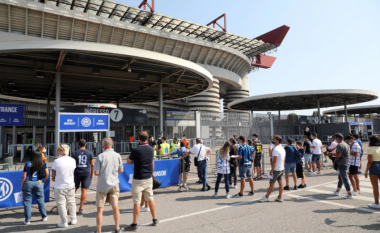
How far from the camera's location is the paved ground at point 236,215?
5.04 metres

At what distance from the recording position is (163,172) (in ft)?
27.9

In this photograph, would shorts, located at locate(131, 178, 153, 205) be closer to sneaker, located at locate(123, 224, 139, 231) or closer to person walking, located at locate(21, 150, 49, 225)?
sneaker, located at locate(123, 224, 139, 231)

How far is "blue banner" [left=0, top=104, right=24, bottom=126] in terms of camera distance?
54.1 ft

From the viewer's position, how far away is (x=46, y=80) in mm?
19891

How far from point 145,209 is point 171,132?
21.6m

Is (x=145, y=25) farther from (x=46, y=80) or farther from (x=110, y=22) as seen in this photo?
(x=46, y=80)

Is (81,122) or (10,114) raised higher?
Answer: (10,114)

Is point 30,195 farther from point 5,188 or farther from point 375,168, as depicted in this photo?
point 375,168

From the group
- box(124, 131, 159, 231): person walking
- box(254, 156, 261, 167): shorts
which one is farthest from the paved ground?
box(254, 156, 261, 167): shorts

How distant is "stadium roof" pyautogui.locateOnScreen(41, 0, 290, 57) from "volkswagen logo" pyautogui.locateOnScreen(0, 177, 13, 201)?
93.1 ft

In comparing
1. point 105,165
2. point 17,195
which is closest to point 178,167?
point 105,165

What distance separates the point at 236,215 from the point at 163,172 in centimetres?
342

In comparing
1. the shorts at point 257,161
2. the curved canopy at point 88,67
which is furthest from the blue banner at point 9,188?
the shorts at point 257,161

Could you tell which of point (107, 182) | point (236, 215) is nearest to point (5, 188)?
point (107, 182)
